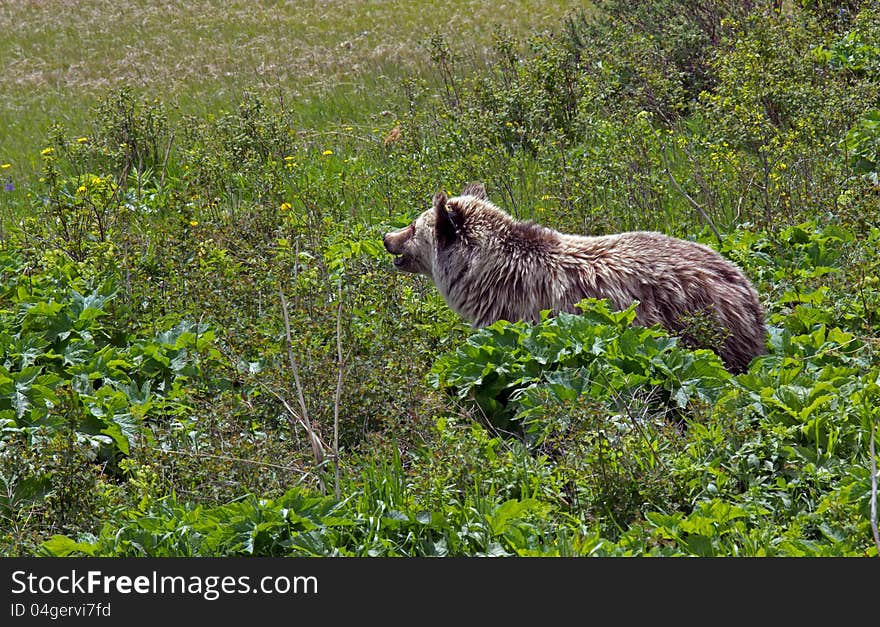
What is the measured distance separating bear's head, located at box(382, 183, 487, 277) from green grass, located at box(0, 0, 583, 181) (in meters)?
8.84

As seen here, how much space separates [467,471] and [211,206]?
606cm

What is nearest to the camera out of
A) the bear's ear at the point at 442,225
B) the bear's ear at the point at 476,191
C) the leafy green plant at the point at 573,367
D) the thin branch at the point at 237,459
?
the thin branch at the point at 237,459

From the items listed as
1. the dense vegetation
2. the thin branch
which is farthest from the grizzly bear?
the thin branch

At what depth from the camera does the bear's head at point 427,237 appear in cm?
745

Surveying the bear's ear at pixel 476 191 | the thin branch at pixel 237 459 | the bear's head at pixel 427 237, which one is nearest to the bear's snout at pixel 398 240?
the bear's head at pixel 427 237

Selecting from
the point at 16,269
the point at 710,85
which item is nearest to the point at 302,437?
the point at 16,269

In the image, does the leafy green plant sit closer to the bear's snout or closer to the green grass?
the bear's snout

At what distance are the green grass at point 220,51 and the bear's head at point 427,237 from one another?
884 cm

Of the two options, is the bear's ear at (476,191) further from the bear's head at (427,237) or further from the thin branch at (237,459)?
the thin branch at (237,459)

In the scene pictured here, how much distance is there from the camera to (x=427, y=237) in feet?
25.3

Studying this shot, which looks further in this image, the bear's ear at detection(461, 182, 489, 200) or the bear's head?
the bear's ear at detection(461, 182, 489, 200)

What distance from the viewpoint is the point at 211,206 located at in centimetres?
1009

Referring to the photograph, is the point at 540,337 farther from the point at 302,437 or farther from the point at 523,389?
the point at 302,437

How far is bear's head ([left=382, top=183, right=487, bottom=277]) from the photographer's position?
7449 mm
